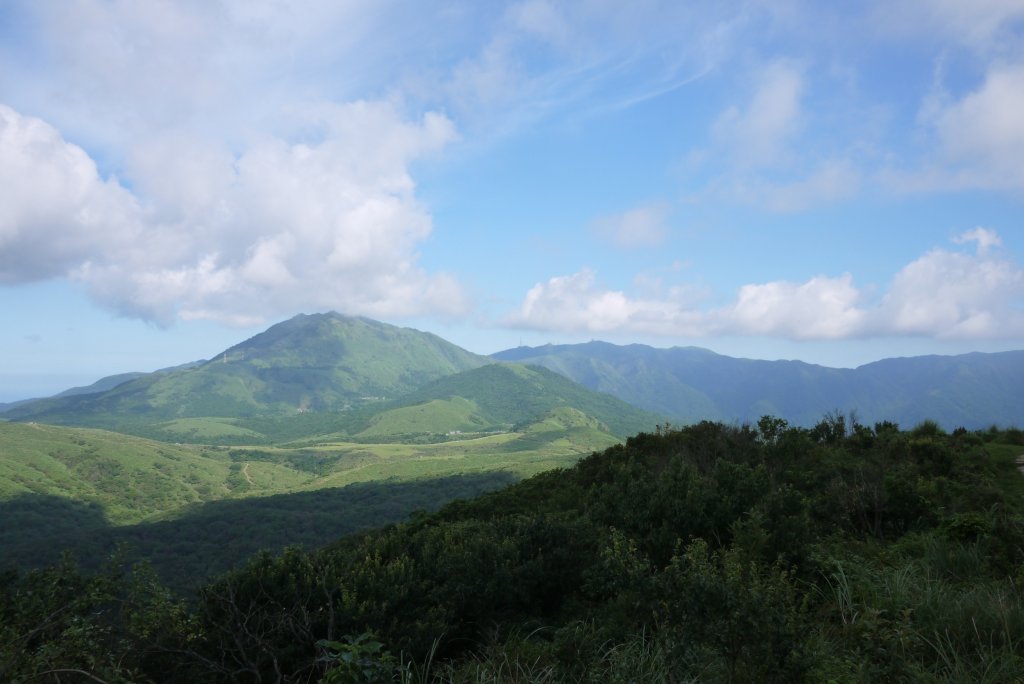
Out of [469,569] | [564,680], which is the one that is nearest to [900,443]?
[469,569]

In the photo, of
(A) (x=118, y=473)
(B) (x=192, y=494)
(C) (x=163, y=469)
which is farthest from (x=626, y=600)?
(C) (x=163, y=469)

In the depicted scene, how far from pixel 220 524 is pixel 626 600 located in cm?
10791

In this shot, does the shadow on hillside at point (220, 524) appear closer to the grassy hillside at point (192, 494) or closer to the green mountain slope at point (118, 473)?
the grassy hillside at point (192, 494)

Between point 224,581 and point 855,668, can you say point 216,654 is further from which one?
point 855,668

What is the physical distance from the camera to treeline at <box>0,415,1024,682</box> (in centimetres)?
418

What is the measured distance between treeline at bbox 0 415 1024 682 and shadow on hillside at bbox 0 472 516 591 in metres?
68.1

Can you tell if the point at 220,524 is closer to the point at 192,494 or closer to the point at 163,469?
the point at 192,494

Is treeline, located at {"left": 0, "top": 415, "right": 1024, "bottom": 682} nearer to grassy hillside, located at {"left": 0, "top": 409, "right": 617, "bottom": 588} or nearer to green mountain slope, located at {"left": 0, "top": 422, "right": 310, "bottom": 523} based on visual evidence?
grassy hillside, located at {"left": 0, "top": 409, "right": 617, "bottom": 588}

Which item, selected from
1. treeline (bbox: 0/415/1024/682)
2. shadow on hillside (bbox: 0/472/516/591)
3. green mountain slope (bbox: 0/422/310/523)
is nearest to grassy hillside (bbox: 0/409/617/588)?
shadow on hillside (bbox: 0/472/516/591)

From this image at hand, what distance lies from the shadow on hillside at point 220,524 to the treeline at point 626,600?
68126mm

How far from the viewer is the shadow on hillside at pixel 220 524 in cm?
8150

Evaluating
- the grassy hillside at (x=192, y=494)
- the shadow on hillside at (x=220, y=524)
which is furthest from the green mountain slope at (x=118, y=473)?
the shadow on hillside at (x=220, y=524)

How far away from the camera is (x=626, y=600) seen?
5980 mm

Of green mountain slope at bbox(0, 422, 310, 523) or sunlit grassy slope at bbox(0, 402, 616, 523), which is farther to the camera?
green mountain slope at bbox(0, 422, 310, 523)
